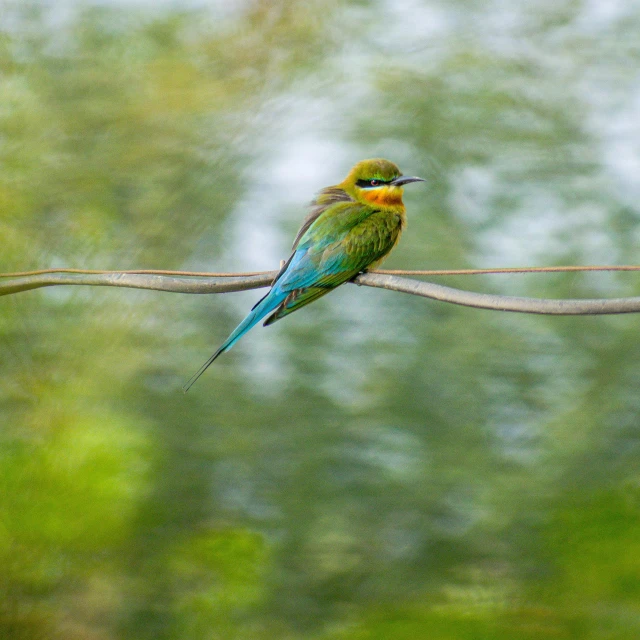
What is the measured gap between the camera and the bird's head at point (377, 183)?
7.19 ft

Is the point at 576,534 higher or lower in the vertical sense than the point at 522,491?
lower

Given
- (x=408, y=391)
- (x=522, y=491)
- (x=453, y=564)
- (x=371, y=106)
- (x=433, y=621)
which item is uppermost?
(x=371, y=106)

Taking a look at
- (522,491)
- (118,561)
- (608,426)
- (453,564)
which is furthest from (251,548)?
(608,426)

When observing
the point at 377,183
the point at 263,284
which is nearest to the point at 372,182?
the point at 377,183

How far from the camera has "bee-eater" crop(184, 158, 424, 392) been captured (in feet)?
6.09

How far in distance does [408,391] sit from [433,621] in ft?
3.22

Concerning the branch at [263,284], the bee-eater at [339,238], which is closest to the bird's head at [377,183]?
the bee-eater at [339,238]

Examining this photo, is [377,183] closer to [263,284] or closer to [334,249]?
[334,249]

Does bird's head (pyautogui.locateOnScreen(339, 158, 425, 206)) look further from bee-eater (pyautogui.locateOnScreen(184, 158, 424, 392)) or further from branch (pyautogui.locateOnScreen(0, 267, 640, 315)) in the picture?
branch (pyautogui.locateOnScreen(0, 267, 640, 315))

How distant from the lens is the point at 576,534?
134 inches

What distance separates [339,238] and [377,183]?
267mm

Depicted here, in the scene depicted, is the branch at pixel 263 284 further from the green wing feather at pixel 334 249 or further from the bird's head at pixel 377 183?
the bird's head at pixel 377 183

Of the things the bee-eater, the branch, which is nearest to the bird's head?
the bee-eater

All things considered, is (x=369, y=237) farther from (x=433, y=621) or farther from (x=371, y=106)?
(x=371, y=106)
